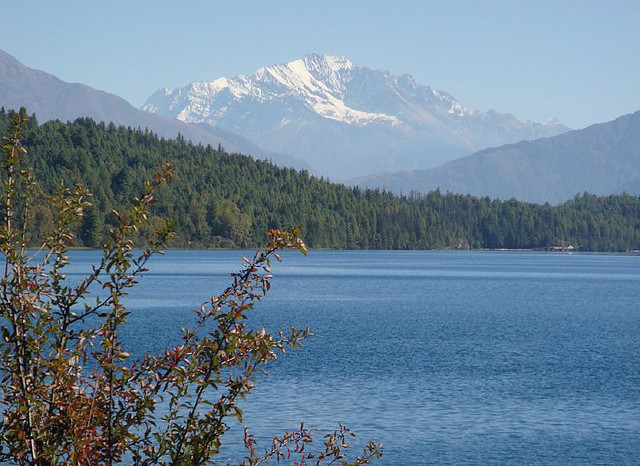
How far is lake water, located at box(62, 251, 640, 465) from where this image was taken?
3528cm

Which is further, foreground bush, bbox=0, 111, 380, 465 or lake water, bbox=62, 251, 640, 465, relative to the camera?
lake water, bbox=62, 251, 640, 465

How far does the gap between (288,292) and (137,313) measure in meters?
36.4

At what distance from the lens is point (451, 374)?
52.2 meters

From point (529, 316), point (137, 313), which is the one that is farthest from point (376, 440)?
point (529, 316)

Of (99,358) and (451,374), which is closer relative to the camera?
(99,358)

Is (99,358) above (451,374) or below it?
above

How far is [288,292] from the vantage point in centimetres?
12244

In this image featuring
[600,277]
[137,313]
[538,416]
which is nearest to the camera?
[538,416]

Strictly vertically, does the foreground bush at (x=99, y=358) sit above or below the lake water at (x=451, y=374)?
above

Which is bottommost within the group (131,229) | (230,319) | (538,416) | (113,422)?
(538,416)

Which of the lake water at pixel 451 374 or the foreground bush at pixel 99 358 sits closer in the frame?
the foreground bush at pixel 99 358

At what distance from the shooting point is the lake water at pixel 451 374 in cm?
3528

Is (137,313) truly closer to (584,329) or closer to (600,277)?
(584,329)

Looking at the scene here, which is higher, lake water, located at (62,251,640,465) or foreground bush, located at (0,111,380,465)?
foreground bush, located at (0,111,380,465)
